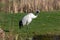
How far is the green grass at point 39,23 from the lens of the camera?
1398 cm

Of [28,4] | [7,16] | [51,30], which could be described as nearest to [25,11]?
[28,4]

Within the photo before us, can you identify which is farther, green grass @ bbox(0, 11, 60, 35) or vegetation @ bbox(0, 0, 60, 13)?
vegetation @ bbox(0, 0, 60, 13)

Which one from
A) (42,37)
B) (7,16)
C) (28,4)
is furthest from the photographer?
(28,4)

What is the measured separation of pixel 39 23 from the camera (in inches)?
612

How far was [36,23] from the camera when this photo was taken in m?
15.5

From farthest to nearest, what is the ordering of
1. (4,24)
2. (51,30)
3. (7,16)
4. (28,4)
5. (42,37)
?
Result: (28,4)
(7,16)
(4,24)
(51,30)
(42,37)

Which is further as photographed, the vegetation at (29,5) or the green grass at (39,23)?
the vegetation at (29,5)

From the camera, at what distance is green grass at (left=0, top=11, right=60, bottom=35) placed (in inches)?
550

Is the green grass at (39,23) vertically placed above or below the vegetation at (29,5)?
below

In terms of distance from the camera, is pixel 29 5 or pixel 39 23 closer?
pixel 39 23

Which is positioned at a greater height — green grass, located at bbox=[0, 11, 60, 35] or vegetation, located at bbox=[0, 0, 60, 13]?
vegetation, located at bbox=[0, 0, 60, 13]

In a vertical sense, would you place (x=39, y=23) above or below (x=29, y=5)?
below

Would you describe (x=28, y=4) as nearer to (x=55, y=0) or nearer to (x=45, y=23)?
(x=55, y=0)

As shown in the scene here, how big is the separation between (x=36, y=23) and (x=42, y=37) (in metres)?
2.56
